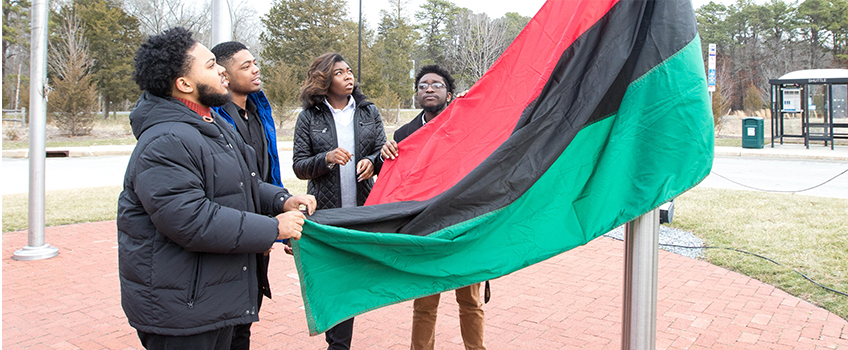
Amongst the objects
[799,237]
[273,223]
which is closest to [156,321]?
[273,223]

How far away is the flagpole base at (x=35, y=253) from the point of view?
6.18m

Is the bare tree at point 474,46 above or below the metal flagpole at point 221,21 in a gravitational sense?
above

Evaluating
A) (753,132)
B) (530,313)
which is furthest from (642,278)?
(753,132)

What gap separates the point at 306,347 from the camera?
393 cm

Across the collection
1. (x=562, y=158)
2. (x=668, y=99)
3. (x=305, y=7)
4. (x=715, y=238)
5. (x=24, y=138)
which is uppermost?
(x=305, y=7)

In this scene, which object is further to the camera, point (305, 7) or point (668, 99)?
point (305, 7)

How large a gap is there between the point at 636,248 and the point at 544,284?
10.7ft

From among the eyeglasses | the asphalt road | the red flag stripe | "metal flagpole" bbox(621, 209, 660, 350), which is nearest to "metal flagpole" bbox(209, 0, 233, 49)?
the eyeglasses

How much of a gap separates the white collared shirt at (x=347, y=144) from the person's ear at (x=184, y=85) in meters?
1.32

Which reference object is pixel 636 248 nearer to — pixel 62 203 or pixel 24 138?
pixel 62 203

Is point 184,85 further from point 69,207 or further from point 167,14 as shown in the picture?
point 167,14

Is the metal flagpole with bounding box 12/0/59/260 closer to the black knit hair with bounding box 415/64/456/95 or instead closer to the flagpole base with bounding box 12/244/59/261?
the flagpole base with bounding box 12/244/59/261

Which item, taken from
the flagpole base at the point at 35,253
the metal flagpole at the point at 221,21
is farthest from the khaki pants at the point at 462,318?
the flagpole base at the point at 35,253

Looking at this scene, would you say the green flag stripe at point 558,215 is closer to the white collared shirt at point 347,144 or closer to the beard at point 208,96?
the beard at point 208,96
